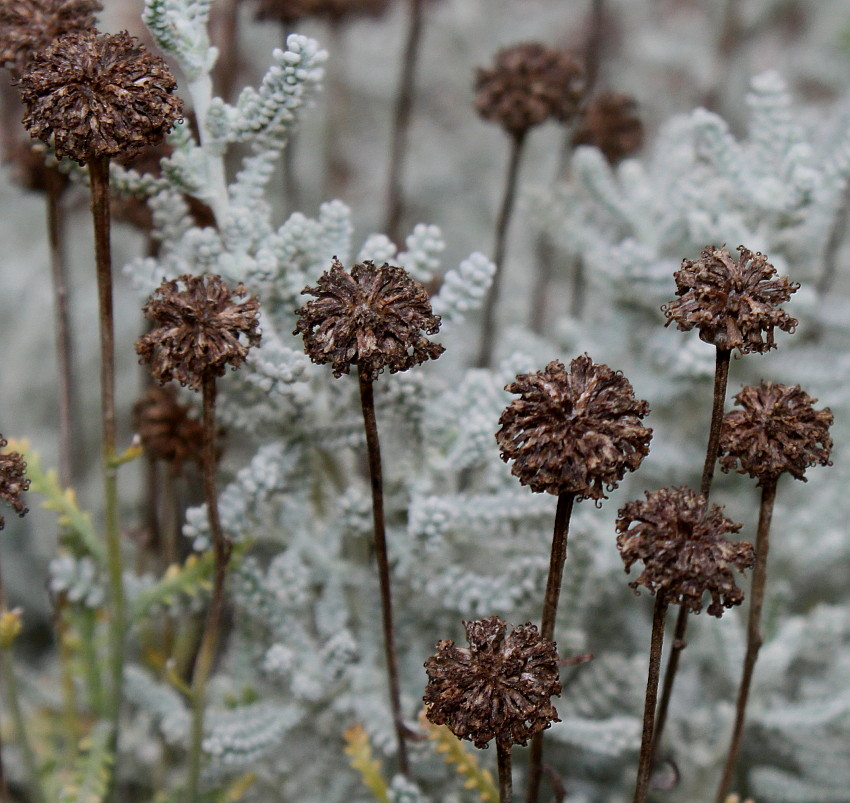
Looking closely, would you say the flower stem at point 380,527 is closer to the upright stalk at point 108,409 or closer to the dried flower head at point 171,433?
the upright stalk at point 108,409

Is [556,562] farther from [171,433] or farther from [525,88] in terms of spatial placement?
[525,88]

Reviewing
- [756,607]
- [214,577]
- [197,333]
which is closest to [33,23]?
[197,333]


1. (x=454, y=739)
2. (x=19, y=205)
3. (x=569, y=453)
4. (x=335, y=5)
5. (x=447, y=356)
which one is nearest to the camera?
(x=569, y=453)

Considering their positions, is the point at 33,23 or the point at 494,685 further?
the point at 33,23

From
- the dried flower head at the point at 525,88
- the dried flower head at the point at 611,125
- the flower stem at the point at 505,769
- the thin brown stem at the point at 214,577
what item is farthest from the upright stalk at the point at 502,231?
the flower stem at the point at 505,769

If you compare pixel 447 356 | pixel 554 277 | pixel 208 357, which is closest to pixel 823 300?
pixel 447 356

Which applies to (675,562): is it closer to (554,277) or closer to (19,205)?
(554,277)

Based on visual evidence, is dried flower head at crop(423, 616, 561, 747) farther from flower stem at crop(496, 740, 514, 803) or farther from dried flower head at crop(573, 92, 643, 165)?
dried flower head at crop(573, 92, 643, 165)
